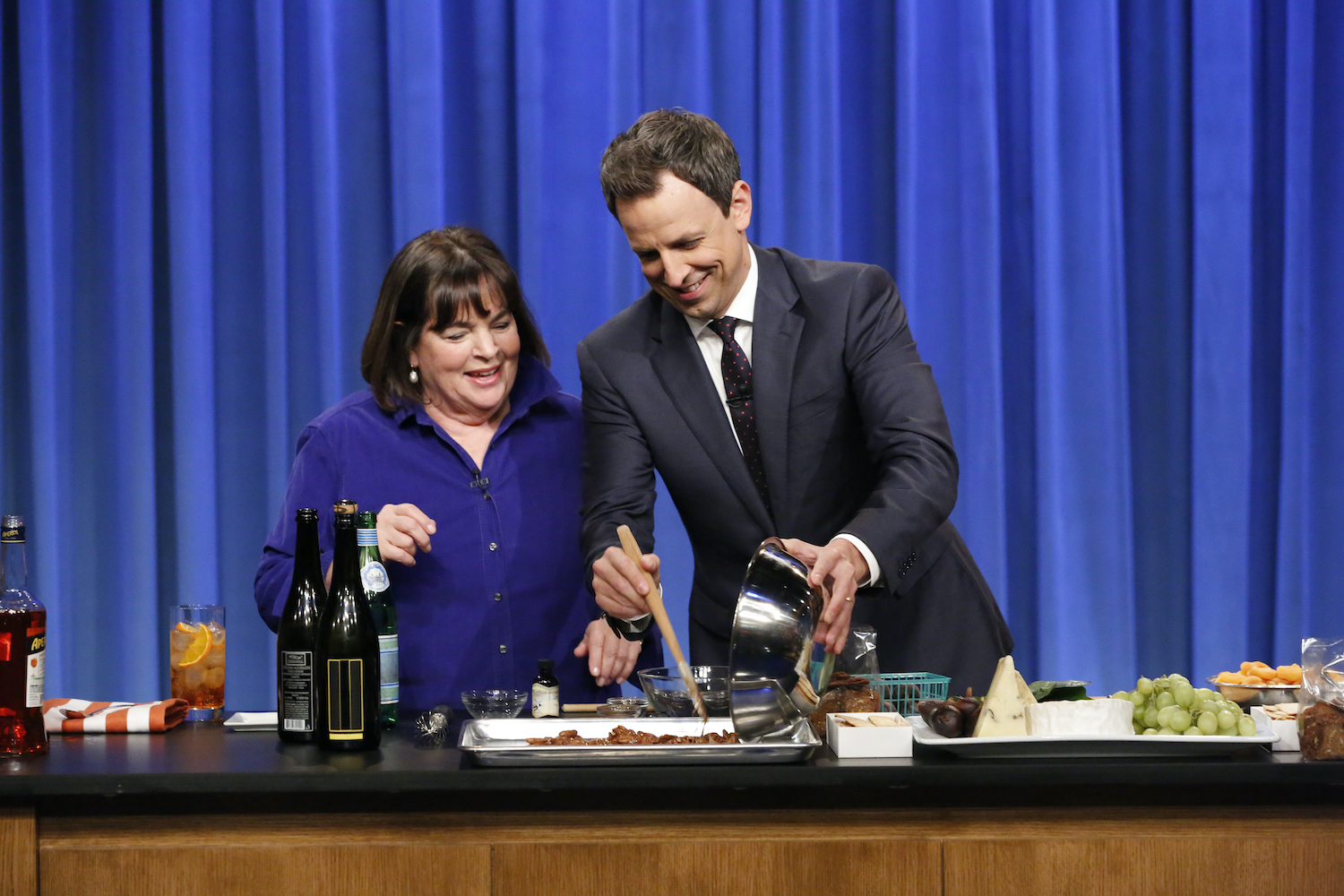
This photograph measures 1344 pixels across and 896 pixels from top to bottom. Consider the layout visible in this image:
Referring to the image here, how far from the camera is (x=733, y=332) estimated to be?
192 cm

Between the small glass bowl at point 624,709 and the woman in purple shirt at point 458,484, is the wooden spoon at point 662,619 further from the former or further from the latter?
Answer: the woman in purple shirt at point 458,484

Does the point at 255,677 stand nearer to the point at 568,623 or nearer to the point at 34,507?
the point at 34,507

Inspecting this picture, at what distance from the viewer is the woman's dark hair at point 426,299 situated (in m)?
1.98

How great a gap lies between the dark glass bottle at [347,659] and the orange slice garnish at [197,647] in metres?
0.32

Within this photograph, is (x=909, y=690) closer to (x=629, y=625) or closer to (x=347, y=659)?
(x=629, y=625)

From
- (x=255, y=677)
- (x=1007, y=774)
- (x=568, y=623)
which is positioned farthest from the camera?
(x=255, y=677)

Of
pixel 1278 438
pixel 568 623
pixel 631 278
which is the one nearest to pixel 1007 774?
pixel 568 623

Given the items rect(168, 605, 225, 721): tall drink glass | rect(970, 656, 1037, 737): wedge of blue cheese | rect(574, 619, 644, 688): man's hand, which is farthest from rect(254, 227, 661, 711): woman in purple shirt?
rect(970, 656, 1037, 737): wedge of blue cheese

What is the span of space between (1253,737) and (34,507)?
2.97 metres

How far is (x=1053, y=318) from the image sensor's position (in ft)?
10.2

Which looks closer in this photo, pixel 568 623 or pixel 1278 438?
pixel 568 623

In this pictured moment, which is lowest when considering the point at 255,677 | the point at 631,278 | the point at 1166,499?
the point at 255,677

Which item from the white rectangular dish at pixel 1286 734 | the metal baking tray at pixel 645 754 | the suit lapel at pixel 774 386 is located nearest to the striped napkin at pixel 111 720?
the metal baking tray at pixel 645 754

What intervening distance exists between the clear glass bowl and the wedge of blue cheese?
31 cm
